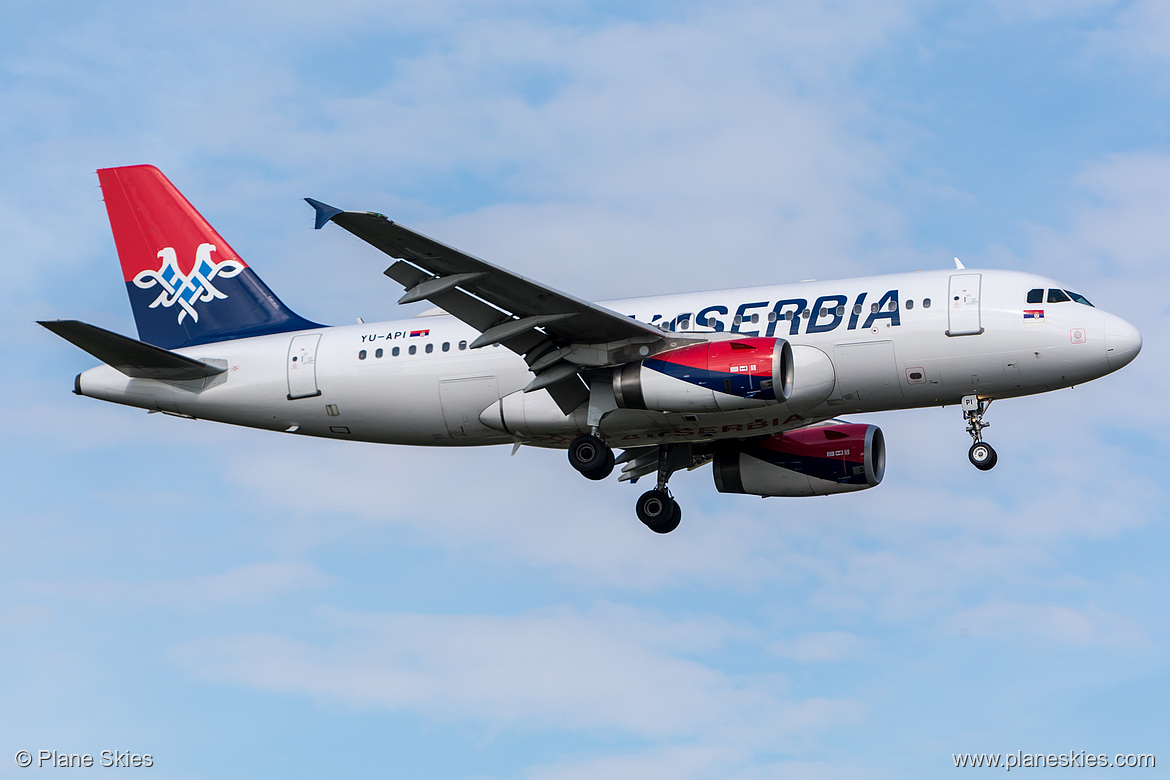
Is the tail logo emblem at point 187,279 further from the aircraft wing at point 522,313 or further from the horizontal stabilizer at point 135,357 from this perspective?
the aircraft wing at point 522,313

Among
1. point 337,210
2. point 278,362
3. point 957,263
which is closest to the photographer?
point 337,210

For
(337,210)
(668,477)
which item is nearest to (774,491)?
(668,477)

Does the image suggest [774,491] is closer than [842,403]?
No

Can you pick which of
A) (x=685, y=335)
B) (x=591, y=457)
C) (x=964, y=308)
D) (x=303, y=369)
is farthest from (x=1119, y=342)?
(x=303, y=369)

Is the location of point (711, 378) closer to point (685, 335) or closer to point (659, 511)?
point (685, 335)

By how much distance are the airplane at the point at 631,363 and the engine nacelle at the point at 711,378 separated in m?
0.04

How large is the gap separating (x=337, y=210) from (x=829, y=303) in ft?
36.5

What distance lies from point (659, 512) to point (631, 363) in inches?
229

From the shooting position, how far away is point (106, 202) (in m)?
38.5

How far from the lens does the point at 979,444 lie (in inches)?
1234

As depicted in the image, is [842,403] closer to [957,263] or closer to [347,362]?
[957,263]

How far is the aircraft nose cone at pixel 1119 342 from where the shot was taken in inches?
1179

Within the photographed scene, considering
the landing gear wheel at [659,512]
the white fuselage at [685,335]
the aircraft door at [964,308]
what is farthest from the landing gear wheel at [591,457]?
the aircraft door at [964,308]

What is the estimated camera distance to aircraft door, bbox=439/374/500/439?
33.0 m
